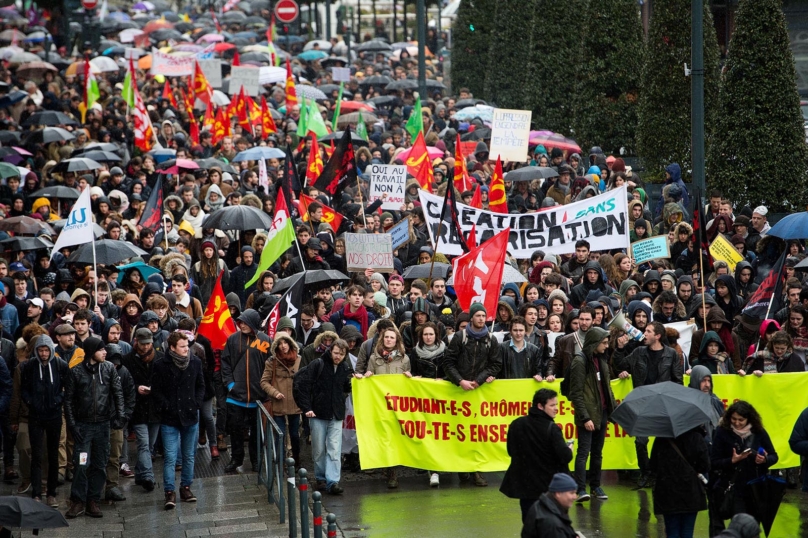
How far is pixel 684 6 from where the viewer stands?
23.0 m

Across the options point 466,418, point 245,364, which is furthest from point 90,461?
point 466,418

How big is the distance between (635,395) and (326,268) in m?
7.54

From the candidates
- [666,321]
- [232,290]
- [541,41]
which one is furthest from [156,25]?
[666,321]

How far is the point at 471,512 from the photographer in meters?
11.9

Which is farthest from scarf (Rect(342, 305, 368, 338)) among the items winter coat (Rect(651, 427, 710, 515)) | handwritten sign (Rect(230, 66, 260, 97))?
handwritten sign (Rect(230, 66, 260, 97))

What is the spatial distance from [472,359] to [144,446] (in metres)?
3.14

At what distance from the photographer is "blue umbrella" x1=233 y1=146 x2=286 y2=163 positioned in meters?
25.3

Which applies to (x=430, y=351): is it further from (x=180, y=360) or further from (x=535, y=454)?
(x=535, y=454)

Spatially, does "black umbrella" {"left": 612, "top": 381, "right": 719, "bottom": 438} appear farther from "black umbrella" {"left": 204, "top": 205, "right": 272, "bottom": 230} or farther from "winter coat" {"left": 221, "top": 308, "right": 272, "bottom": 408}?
"black umbrella" {"left": 204, "top": 205, "right": 272, "bottom": 230}

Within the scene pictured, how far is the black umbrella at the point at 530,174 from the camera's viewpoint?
21656mm

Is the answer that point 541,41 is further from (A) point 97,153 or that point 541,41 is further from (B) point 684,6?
(A) point 97,153

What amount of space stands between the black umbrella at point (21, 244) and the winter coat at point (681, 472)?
10.2 metres

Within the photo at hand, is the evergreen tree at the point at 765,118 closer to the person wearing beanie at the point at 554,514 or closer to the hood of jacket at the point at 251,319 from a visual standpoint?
the hood of jacket at the point at 251,319

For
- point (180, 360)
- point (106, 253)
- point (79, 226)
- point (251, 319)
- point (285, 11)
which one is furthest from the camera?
point (285, 11)
